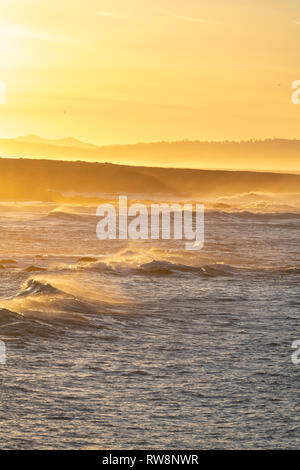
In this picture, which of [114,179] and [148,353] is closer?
[148,353]

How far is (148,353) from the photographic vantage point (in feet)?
49.0

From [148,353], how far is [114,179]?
9813cm

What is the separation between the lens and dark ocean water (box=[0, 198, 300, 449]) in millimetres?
10836

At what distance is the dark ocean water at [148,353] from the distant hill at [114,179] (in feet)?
218

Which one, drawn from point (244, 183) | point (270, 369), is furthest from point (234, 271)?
point (244, 183)

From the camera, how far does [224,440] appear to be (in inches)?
412

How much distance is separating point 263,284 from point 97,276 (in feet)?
18.0

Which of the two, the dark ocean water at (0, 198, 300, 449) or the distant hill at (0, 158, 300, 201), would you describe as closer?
the dark ocean water at (0, 198, 300, 449)

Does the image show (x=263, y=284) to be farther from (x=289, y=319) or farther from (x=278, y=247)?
(x=278, y=247)

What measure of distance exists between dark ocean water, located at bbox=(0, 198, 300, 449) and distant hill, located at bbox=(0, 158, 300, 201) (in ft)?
218

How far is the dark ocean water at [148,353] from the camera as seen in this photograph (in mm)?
10836

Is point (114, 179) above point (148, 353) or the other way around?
above

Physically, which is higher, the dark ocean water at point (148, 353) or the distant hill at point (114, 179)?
the distant hill at point (114, 179)

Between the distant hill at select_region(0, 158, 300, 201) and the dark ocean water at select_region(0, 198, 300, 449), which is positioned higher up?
the distant hill at select_region(0, 158, 300, 201)
